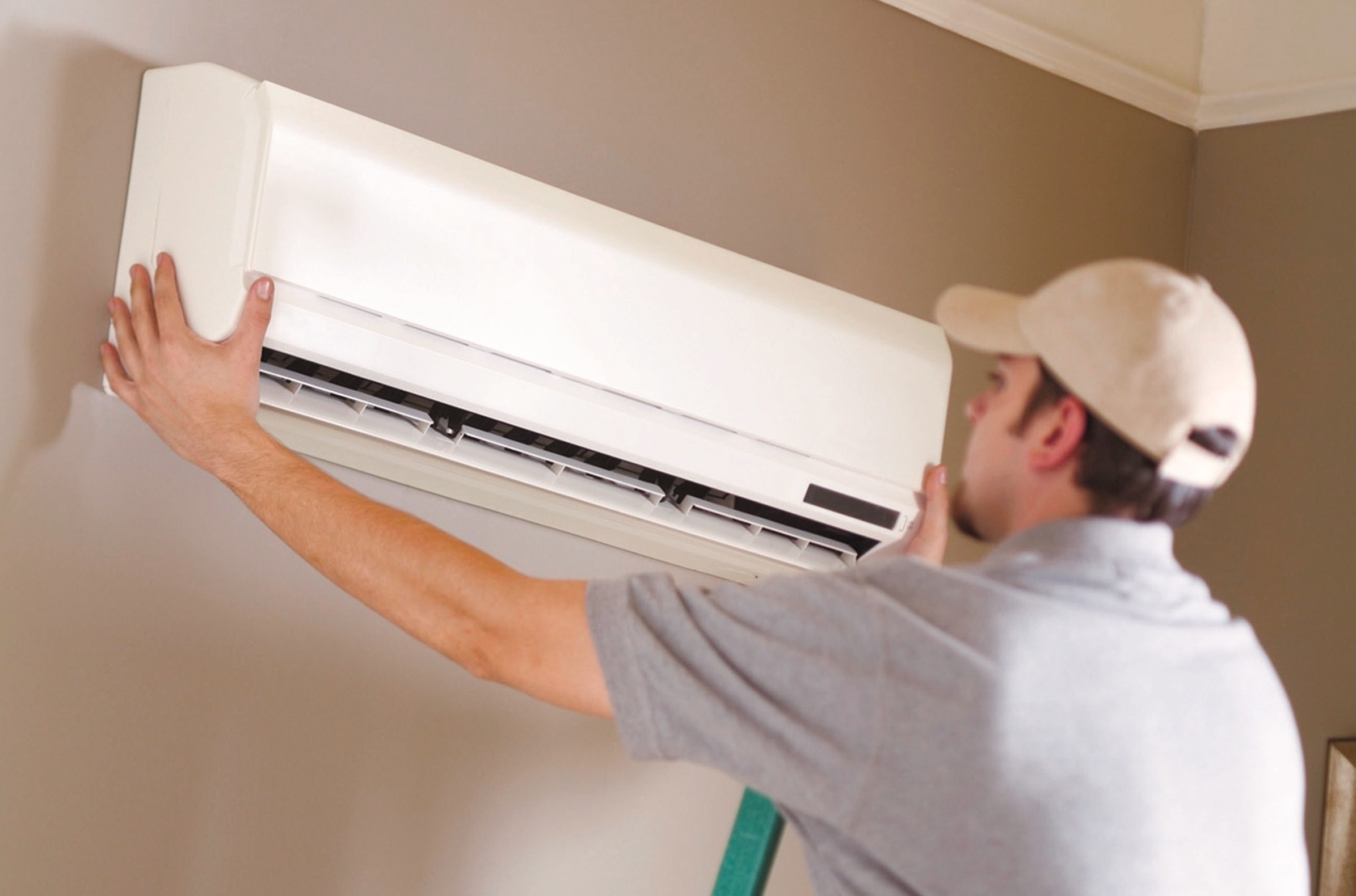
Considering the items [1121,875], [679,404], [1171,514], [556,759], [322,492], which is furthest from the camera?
[556,759]

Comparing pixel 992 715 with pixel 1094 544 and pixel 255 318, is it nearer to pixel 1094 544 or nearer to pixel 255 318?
pixel 1094 544

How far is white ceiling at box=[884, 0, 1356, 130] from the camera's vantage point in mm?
2078

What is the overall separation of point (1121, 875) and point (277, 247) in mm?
886

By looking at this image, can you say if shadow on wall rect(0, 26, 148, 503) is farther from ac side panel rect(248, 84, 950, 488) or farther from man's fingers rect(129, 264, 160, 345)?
ac side panel rect(248, 84, 950, 488)

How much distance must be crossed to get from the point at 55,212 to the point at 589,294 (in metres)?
0.59

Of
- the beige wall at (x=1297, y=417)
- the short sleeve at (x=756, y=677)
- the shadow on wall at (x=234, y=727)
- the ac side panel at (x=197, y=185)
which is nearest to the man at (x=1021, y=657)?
the short sleeve at (x=756, y=677)

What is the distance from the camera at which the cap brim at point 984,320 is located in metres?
1.03

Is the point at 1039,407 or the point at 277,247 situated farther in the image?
the point at 277,247

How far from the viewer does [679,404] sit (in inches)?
53.5

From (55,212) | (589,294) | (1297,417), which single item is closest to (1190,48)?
(1297,417)

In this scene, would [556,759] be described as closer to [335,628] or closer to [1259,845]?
[335,628]

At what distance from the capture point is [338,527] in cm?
113

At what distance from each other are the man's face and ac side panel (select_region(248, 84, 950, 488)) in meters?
0.36

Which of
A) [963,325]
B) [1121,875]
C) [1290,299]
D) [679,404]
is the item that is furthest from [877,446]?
[1290,299]
